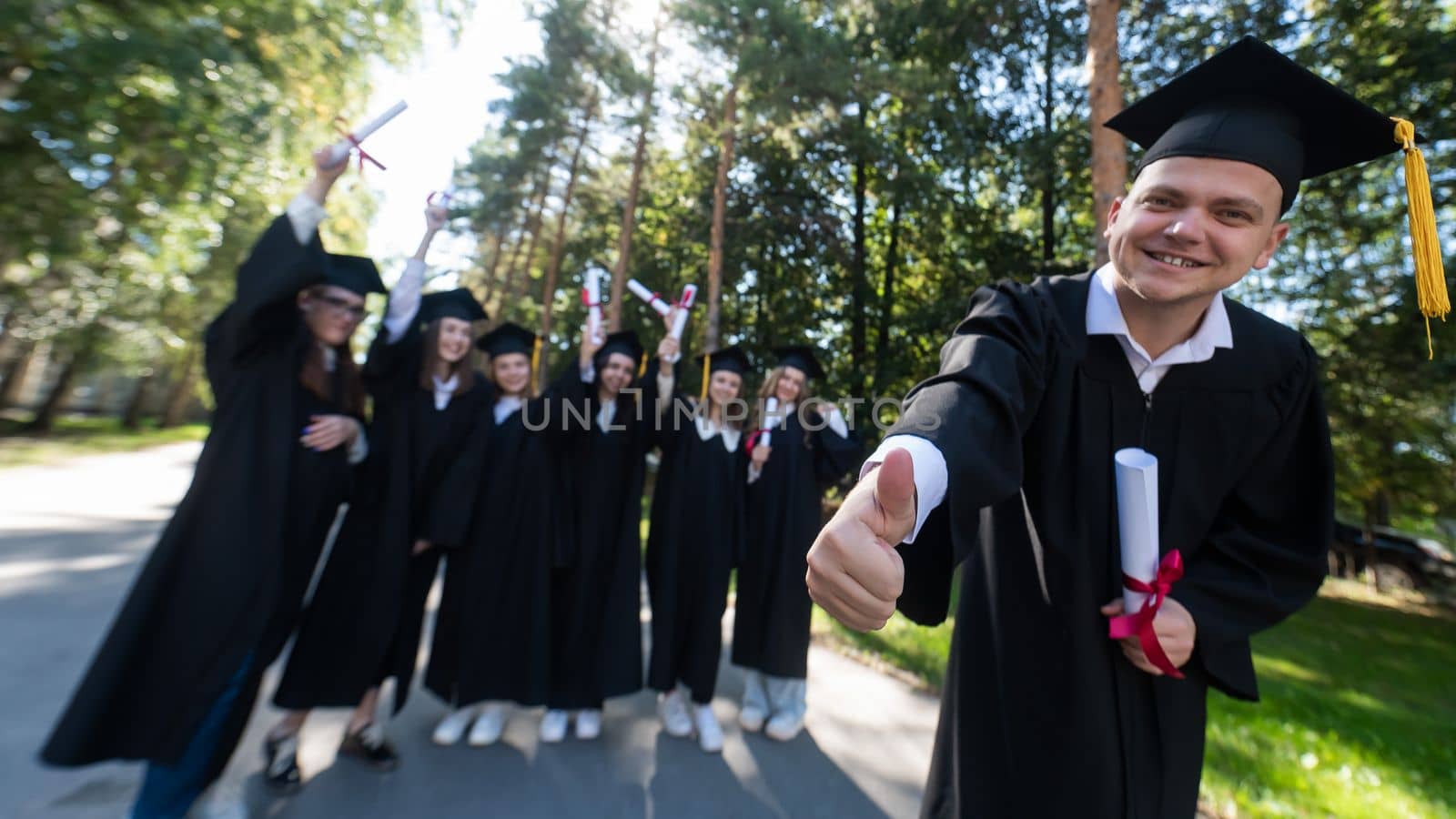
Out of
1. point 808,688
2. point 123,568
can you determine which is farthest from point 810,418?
point 123,568

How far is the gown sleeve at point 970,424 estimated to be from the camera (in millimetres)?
1039

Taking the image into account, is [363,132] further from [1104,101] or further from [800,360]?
[1104,101]

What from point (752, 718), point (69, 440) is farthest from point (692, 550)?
point (69, 440)

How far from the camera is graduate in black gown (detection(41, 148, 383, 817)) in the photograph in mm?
2455

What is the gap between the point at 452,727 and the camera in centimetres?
366

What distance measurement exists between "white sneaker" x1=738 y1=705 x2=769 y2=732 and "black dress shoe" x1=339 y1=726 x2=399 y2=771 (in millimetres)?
1873

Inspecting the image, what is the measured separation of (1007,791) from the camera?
4.94 feet

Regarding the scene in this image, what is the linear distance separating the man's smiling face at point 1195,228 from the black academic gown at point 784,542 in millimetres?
2957

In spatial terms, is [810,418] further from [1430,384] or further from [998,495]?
[1430,384]

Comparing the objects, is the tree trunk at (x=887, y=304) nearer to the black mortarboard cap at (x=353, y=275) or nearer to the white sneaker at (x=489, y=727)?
the white sneaker at (x=489, y=727)

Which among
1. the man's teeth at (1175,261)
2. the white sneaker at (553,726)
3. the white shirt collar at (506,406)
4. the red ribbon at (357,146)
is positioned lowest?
the white sneaker at (553,726)

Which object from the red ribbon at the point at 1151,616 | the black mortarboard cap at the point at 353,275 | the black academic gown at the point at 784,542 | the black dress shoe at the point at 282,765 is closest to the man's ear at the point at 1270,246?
the red ribbon at the point at 1151,616

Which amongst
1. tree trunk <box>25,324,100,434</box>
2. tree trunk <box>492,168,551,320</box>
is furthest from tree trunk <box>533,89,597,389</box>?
tree trunk <box>25,324,100,434</box>

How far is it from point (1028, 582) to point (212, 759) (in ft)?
10.1
